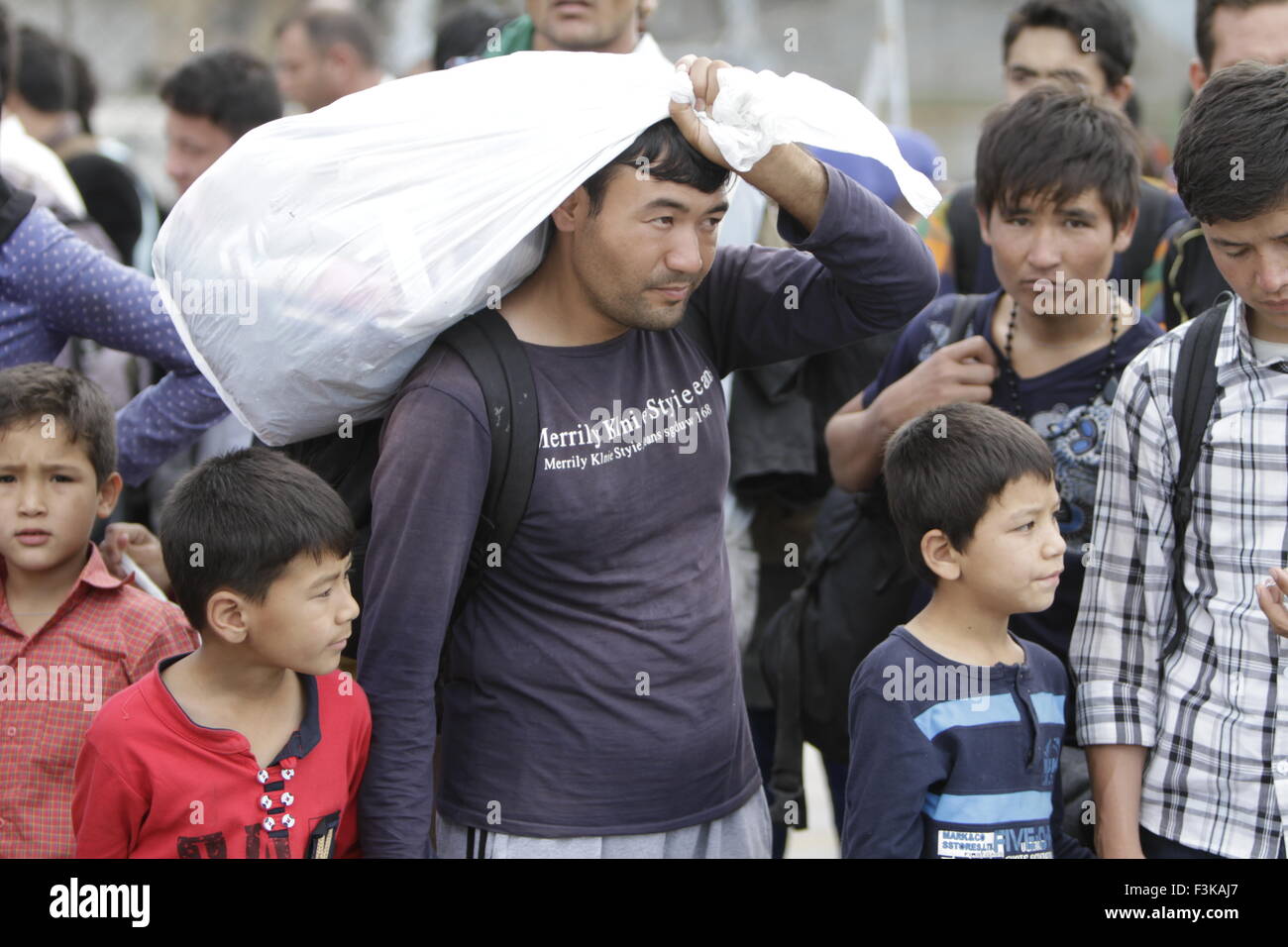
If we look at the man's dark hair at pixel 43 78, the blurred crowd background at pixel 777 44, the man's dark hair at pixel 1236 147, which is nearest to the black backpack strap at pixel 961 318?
the man's dark hair at pixel 1236 147

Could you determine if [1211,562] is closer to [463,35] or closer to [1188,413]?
[1188,413]

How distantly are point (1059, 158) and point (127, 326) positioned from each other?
1.83 metres

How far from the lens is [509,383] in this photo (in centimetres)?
226

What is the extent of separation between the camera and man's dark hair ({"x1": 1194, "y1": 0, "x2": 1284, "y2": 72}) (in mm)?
3457

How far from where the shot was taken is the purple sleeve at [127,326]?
2834 mm

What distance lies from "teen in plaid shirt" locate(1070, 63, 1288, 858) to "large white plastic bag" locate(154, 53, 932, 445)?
712mm

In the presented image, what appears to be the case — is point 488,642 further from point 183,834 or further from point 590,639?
point 183,834

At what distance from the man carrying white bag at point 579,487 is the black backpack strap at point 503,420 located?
23mm

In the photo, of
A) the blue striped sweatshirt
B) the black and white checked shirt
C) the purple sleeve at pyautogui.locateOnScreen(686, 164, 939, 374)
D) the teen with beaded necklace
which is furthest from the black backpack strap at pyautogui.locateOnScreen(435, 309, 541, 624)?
the black and white checked shirt

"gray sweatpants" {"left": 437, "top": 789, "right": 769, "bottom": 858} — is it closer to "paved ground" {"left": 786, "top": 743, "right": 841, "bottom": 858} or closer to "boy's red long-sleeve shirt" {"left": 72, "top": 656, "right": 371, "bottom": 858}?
"boy's red long-sleeve shirt" {"left": 72, "top": 656, "right": 371, "bottom": 858}

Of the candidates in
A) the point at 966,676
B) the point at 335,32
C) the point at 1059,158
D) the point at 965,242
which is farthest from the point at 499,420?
the point at 335,32

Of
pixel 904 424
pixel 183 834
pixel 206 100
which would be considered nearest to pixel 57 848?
pixel 183 834

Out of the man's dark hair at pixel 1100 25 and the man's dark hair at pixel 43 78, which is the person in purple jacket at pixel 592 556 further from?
the man's dark hair at pixel 43 78

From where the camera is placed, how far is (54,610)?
267 cm
